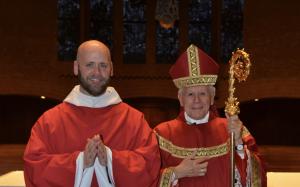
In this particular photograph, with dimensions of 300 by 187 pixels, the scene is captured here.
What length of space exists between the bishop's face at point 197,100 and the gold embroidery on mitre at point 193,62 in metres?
0.14

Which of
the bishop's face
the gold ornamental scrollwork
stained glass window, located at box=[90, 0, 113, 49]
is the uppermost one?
stained glass window, located at box=[90, 0, 113, 49]

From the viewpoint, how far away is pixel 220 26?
50.6ft

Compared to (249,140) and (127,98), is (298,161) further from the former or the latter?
(249,140)

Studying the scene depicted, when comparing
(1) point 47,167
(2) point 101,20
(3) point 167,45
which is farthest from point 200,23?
(1) point 47,167

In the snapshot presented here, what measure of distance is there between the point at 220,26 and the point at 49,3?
5097 mm

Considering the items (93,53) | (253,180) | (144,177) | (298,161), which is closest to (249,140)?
(253,180)

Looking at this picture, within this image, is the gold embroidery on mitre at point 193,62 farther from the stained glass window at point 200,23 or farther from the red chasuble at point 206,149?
the stained glass window at point 200,23

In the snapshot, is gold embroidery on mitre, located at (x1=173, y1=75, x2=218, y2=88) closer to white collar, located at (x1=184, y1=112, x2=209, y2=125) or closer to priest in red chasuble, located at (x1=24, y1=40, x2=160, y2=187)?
white collar, located at (x1=184, y1=112, x2=209, y2=125)

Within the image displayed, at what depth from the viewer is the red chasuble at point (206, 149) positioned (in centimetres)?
406

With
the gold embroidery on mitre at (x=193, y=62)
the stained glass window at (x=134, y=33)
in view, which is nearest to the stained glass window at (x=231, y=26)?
the stained glass window at (x=134, y=33)

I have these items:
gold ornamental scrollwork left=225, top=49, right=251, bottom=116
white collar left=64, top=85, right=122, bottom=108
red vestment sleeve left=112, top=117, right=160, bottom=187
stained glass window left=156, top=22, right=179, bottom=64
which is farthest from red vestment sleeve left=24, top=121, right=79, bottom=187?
stained glass window left=156, top=22, right=179, bottom=64

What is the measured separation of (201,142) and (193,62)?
26.6 inches

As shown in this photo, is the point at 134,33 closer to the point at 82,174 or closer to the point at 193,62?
the point at 193,62

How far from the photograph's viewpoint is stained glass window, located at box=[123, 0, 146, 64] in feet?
51.1
